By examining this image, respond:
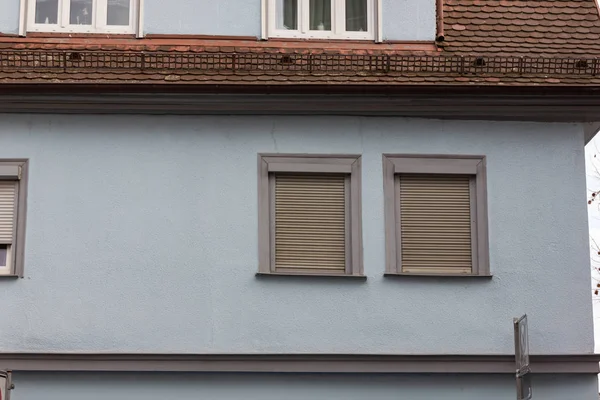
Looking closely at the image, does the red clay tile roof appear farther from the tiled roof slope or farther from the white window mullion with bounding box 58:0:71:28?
the white window mullion with bounding box 58:0:71:28

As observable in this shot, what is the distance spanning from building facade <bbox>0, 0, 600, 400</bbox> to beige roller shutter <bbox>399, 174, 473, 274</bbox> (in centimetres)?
2

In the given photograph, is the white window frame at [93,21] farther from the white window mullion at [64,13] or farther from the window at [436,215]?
the window at [436,215]

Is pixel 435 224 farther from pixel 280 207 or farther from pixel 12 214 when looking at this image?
pixel 12 214

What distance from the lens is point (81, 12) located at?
1853cm

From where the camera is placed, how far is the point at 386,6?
18.6 meters

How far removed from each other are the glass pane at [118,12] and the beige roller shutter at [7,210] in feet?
8.29

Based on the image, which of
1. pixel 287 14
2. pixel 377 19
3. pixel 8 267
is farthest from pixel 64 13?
pixel 377 19

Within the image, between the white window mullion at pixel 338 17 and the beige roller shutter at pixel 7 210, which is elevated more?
the white window mullion at pixel 338 17

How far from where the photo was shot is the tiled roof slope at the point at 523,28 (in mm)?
18484

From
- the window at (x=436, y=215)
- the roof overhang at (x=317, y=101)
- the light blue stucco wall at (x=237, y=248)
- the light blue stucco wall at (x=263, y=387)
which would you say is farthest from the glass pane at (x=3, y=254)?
the window at (x=436, y=215)

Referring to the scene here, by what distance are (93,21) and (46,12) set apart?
2.07 ft

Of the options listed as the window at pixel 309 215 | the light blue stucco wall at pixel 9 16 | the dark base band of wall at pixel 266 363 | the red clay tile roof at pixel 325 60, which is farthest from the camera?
the light blue stucco wall at pixel 9 16

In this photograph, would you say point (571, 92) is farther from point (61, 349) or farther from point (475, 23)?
point (61, 349)

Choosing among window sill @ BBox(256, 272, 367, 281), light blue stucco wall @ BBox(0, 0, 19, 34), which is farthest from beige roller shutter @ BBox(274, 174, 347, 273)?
light blue stucco wall @ BBox(0, 0, 19, 34)
